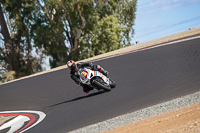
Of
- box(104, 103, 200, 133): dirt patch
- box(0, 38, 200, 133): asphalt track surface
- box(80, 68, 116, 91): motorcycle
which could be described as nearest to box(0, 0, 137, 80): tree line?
box(0, 38, 200, 133): asphalt track surface

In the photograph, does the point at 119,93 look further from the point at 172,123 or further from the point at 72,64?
the point at 172,123

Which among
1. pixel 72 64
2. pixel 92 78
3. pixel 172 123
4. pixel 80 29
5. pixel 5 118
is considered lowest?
pixel 5 118

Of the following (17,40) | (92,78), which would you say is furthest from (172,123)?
(17,40)

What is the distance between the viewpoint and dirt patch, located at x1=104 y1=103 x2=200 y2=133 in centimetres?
459

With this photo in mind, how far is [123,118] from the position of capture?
6.16 m

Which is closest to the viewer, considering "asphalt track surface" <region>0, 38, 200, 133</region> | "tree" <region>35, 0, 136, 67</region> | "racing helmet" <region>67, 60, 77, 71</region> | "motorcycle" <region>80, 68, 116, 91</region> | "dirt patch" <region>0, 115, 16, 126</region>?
"asphalt track surface" <region>0, 38, 200, 133</region>

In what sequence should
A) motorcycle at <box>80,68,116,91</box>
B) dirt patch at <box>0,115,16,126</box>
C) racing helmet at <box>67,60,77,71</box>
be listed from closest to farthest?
1. racing helmet at <box>67,60,77,71</box>
2. motorcycle at <box>80,68,116,91</box>
3. dirt patch at <box>0,115,16,126</box>

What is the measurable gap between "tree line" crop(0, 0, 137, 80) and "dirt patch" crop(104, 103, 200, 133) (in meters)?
28.5

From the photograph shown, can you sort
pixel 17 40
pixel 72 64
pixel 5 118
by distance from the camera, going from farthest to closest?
pixel 17 40 → pixel 5 118 → pixel 72 64

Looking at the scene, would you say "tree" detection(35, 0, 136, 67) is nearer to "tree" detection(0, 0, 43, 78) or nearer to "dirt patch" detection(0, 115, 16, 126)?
"tree" detection(0, 0, 43, 78)

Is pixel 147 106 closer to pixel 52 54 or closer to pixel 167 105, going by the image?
pixel 167 105

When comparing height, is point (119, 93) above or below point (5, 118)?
above

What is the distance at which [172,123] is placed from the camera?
4.98m

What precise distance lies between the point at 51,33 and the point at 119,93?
27.8 m
